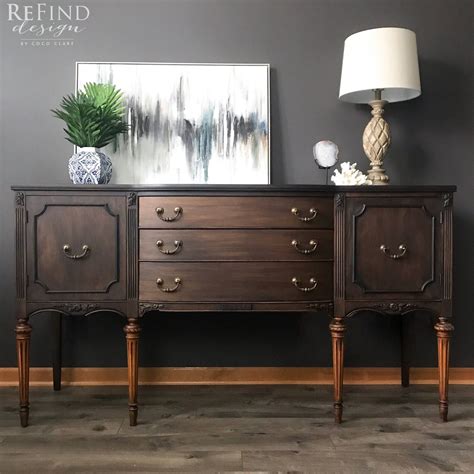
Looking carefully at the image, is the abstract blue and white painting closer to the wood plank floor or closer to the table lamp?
→ the table lamp

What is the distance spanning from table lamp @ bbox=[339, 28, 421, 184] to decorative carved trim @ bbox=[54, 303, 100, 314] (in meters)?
1.27

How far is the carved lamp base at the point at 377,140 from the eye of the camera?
244 centimetres

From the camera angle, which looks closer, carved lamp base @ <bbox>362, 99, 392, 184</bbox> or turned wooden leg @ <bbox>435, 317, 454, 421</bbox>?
turned wooden leg @ <bbox>435, 317, 454, 421</bbox>

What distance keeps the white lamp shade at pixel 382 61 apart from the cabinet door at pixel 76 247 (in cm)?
110

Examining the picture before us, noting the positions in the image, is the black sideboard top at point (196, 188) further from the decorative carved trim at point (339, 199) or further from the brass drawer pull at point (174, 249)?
the brass drawer pull at point (174, 249)

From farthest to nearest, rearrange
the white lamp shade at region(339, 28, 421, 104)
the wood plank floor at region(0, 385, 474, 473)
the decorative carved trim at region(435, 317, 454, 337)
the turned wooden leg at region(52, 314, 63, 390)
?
the turned wooden leg at region(52, 314, 63, 390)
the white lamp shade at region(339, 28, 421, 104)
the decorative carved trim at region(435, 317, 454, 337)
the wood plank floor at region(0, 385, 474, 473)

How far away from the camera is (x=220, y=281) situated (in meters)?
2.12

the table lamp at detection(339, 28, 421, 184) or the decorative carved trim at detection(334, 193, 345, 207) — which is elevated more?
the table lamp at detection(339, 28, 421, 184)

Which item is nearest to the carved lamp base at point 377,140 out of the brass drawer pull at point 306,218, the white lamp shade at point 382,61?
the white lamp shade at point 382,61

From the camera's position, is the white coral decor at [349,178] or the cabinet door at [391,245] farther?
the white coral decor at [349,178]

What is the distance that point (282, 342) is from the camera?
2.70 m

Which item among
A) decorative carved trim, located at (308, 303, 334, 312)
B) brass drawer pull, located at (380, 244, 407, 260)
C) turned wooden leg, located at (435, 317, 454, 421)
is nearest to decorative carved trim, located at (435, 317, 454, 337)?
turned wooden leg, located at (435, 317, 454, 421)

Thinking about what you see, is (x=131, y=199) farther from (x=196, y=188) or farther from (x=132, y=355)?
(x=132, y=355)

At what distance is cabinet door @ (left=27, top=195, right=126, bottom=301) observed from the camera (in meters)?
2.10
